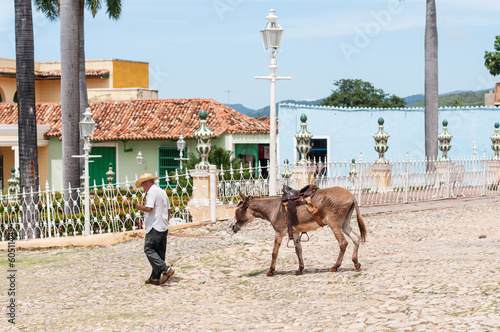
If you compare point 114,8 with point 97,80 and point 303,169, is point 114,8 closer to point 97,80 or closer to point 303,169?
point 97,80

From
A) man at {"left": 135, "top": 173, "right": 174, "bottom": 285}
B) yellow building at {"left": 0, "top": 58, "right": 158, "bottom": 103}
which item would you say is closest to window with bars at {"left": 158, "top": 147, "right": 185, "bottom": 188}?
yellow building at {"left": 0, "top": 58, "right": 158, "bottom": 103}

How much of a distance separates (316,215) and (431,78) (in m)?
14.5

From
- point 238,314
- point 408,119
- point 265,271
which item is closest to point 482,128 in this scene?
point 408,119

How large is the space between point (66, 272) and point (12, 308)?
2216 millimetres

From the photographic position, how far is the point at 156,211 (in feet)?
29.5

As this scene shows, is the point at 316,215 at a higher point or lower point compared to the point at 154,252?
higher

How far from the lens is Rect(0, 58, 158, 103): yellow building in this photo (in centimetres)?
3644

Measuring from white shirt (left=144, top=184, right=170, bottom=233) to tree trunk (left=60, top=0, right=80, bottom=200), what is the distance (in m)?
6.77

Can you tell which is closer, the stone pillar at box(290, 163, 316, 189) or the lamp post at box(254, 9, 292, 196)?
the lamp post at box(254, 9, 292, 196)

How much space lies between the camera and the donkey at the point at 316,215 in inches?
349

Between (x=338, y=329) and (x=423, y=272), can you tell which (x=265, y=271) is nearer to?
(x=423, y=272)

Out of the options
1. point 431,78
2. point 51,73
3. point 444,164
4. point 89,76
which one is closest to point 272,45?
point 444,164

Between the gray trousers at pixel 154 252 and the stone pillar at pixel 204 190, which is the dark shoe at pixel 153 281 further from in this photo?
the stone pillar at pixel 204 190

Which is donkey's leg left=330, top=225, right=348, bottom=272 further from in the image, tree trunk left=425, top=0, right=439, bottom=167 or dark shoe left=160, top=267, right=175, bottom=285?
tree trunk left=425, top=0, right=439, bottom=167
